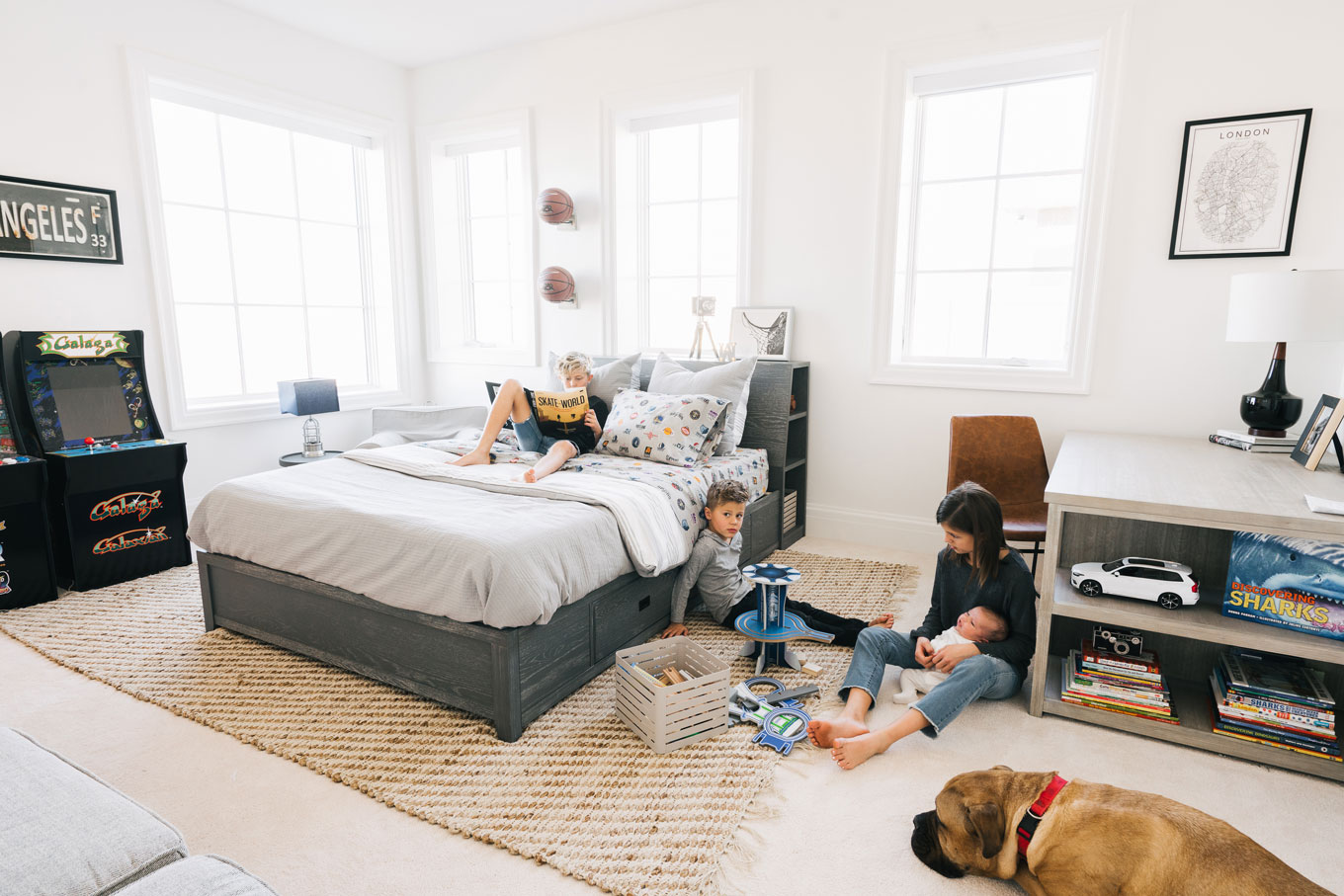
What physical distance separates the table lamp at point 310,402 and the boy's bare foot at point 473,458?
1617 mm

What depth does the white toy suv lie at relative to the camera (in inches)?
80.0

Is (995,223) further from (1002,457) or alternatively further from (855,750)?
(855,750)

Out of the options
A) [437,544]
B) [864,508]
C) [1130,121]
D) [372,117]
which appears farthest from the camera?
[372,117]

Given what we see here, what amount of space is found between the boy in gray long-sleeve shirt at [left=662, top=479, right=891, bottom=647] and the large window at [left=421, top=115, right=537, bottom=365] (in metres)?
2.46

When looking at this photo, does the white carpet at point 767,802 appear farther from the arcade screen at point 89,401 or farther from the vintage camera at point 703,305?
the vintage camera at point 703,305

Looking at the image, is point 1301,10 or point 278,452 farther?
point 278,452

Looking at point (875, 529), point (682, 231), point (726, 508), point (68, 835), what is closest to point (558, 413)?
point (726, 508)

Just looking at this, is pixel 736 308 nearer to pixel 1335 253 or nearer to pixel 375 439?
pixel 375 439

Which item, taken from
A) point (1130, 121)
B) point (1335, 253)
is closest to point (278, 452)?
point (1130, 121)

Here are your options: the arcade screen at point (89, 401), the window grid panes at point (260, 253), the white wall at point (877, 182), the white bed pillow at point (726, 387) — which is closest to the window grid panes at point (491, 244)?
the white wall at point (877, 182)

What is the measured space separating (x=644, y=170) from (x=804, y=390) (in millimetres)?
1652

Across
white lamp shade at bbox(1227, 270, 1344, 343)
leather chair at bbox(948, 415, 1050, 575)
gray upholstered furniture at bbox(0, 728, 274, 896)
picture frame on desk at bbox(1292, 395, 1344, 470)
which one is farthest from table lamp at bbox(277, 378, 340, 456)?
picture frame on desk at bbox(1292, 395, 1344, 470)

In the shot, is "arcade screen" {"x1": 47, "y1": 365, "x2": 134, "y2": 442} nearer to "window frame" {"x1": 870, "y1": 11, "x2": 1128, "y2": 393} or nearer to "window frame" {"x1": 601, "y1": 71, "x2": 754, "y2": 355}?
"window frame" {"x1": 601, "y1": 71, "x2": 754, "y2": 355}

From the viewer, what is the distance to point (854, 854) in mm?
1625
